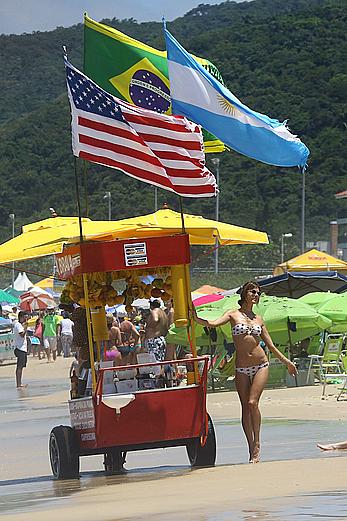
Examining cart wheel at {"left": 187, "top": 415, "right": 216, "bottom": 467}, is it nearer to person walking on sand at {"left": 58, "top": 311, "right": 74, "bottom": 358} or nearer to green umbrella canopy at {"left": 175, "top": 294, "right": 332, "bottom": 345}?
green umbrella canopy at {"left": 175, "top": 294, "right": 332, "bottom": 345}

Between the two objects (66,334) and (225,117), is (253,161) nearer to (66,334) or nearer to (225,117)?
(66,334)

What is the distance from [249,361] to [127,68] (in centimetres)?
488

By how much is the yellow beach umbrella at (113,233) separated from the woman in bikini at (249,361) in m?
0.78

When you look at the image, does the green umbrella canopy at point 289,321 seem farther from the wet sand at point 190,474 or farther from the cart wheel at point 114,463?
the cart wheel at point 114,463

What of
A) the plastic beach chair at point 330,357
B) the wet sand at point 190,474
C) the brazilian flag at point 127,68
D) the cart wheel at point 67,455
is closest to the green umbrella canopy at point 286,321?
the plastic beach chair at point 330,357

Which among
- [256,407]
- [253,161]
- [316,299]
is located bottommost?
[256,407]

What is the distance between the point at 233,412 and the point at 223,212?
74.7 m

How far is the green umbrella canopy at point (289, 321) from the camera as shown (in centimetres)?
1966

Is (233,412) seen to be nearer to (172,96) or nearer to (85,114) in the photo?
(172,96)

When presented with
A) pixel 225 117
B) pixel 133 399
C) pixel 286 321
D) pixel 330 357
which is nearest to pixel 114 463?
pixel 133 399

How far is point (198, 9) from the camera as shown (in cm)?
17662

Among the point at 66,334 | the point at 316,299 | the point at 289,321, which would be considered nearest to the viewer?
the point at 289,321

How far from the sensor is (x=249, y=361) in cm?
993

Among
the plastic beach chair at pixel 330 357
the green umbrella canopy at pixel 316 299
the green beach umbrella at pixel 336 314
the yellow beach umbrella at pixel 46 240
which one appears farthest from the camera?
the green umbrella canopy at pixel 316 299
